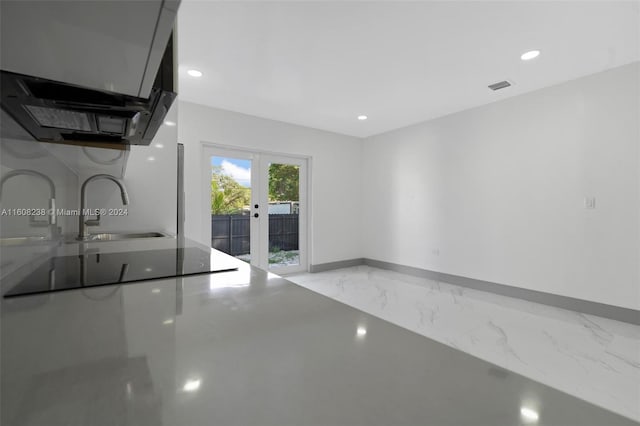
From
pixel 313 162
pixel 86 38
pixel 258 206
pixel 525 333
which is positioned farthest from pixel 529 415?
pixel 313 162

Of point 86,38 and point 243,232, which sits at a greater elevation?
point 86,38

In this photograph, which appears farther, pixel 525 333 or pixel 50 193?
pixel 525 333

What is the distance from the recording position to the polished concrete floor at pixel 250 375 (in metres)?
0.24

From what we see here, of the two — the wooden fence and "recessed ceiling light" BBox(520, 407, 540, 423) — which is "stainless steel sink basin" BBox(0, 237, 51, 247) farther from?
the wooden fence

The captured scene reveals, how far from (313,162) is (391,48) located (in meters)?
2.67

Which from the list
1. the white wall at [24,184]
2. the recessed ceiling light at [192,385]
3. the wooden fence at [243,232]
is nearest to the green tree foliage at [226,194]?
the wooden fence at [243,232]

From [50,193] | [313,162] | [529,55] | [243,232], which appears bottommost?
[243,232]

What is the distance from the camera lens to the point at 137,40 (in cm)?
54

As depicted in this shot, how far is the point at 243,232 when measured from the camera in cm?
436

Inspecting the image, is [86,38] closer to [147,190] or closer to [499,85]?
[147,190]

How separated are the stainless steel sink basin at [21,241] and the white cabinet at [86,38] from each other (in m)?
0.46

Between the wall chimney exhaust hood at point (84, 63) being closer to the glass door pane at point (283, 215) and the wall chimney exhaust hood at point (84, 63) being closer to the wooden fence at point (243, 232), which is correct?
the wooden fence at point (243, 232)

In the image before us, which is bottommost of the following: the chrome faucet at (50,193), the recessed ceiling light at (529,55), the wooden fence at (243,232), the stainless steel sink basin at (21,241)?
the wooden fence at (243,232)

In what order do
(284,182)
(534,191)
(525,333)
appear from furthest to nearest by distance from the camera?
1. (284,182)
2. (534,191)
3. (525,333)
